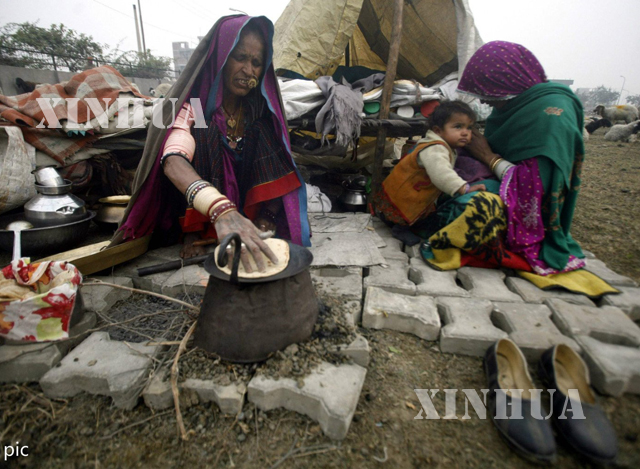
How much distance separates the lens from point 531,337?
158 cm

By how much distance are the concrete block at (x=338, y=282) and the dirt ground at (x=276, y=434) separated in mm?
486

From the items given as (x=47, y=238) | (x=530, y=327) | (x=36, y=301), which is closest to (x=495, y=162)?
(x=530, y=327)

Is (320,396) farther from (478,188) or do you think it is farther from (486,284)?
(478,188)

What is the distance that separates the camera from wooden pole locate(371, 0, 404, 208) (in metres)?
3.27

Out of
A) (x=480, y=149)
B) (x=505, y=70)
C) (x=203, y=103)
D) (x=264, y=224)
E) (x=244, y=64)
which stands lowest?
(x=264, y=224)

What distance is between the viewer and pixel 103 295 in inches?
72.7

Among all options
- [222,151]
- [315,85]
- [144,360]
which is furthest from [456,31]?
[144,360]

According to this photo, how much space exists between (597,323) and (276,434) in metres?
1.69

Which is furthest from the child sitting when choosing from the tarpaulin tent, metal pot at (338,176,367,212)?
the tarpaulin tent

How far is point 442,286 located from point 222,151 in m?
1.71

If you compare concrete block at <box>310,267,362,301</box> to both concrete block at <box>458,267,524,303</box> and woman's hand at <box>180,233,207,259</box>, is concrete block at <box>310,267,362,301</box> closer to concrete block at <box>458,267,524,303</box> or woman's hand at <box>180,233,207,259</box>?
concrete block at <box>458,267,524,303</box>

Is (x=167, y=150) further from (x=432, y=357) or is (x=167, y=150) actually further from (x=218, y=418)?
(x=432, y=357)

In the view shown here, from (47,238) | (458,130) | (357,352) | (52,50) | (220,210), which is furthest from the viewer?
(52,50)

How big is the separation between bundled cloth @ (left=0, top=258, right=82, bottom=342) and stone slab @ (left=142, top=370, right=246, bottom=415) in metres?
0.59
